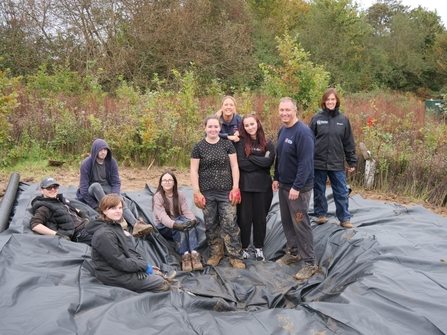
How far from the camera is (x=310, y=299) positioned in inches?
151

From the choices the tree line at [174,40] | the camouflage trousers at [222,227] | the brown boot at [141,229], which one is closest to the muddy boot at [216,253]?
the camouflage trousers at [222,227]

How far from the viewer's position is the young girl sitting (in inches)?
177

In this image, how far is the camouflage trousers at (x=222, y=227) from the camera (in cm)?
436


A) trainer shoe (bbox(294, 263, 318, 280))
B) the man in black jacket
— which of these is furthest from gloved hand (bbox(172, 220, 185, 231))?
trainer shoe (bbox(294, 263, 318, 280))

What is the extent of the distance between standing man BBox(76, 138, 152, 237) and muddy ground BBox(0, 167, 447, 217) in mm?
1338

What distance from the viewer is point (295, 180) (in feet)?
12.8

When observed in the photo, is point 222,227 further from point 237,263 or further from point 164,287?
point 164,287

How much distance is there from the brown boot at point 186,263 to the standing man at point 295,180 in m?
1.00

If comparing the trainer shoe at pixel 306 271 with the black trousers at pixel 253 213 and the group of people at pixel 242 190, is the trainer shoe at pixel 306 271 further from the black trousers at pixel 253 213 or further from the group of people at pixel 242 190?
the black trousers at pixel 253 213

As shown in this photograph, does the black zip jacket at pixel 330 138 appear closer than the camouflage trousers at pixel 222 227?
No

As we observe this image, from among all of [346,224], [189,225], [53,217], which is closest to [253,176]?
[189,225]

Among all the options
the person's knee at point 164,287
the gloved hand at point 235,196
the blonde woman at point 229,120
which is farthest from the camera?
the blonde woman at point 229,120

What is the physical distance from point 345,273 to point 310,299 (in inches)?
16.7

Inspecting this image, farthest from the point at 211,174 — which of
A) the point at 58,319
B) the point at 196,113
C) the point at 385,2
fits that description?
the point at 385,2
